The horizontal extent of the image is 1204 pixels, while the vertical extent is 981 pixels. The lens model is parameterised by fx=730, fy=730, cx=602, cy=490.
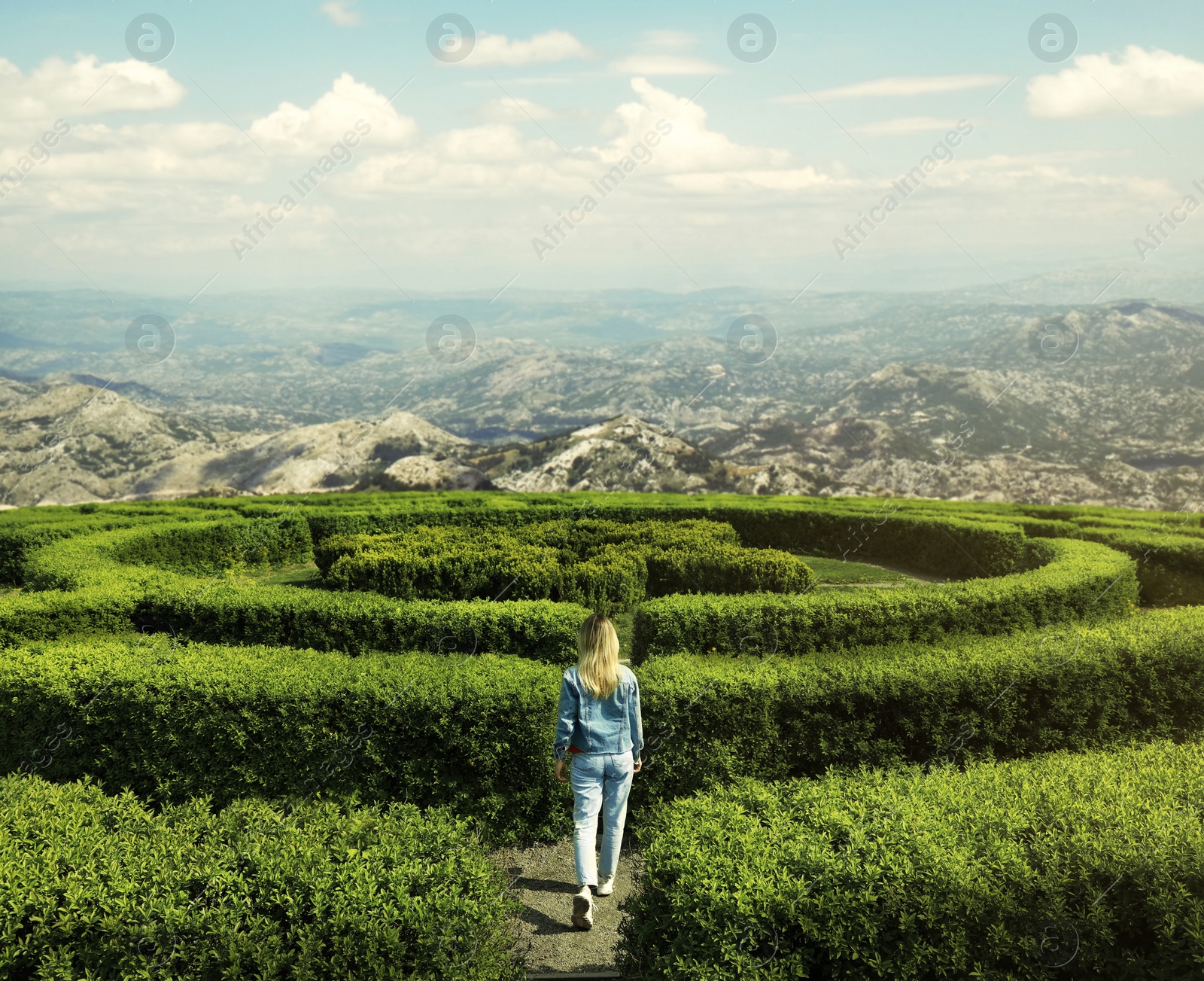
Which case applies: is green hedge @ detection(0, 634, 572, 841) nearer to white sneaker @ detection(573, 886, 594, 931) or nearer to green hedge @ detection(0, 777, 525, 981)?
white sneaker @ detection(573, 886, 594, 931)

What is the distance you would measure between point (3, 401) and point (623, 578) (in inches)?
4843

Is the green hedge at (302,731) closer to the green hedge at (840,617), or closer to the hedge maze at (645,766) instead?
the hedge maze at (645,766)

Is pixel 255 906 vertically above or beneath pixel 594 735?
beneath

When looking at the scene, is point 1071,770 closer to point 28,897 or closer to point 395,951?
point 395,951

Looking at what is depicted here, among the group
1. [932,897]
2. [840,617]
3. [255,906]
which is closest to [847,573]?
[840,617]

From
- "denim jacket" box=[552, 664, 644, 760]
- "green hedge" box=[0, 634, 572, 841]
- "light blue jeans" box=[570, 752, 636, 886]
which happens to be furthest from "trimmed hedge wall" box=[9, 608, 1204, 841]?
"denim jacket" box=[552, 664, 644, 760]

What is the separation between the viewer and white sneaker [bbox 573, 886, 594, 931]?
5840 mm

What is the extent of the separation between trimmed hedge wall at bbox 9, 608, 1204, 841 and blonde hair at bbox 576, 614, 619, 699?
1443 mm

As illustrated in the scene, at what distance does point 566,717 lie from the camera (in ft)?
19.4

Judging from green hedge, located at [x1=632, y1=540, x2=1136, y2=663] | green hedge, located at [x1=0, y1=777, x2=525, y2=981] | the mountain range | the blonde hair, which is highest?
the blonde hair

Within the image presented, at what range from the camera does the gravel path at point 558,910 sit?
5.55 meters

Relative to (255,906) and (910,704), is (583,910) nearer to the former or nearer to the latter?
(255,906)

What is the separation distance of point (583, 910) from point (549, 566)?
27.8 ft

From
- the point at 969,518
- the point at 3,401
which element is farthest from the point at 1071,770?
the point at 3,401
